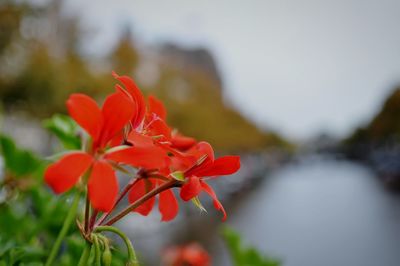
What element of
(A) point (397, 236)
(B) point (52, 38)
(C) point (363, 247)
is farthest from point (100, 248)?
(B) point (52, 38)

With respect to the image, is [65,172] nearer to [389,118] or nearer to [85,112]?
[85,112]

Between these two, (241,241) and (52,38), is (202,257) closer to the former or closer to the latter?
(241,241)

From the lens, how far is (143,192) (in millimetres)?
736

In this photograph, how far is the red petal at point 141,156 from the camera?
566 millimetres

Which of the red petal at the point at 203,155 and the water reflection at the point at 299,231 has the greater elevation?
the red petal at the point at 203,155

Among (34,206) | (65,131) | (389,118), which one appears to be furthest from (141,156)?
(389,118)

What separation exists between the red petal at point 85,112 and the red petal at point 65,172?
0.04 m

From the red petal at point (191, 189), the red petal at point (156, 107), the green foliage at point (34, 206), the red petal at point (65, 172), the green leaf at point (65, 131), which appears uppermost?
the red petal at point (156, 107)

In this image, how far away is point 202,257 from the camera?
2.06 m

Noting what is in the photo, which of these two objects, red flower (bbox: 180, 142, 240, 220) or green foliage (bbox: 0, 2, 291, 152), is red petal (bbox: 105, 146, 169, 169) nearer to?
red flower (bbox: 180, 142, 240, 220)

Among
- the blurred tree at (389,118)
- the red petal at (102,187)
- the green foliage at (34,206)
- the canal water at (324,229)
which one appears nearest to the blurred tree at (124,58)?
the canal water at (324,229)

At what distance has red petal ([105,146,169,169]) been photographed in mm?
566

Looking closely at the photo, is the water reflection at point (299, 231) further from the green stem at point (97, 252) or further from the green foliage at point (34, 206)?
the green stem at point (97, 252)

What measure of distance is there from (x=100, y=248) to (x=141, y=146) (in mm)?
161
